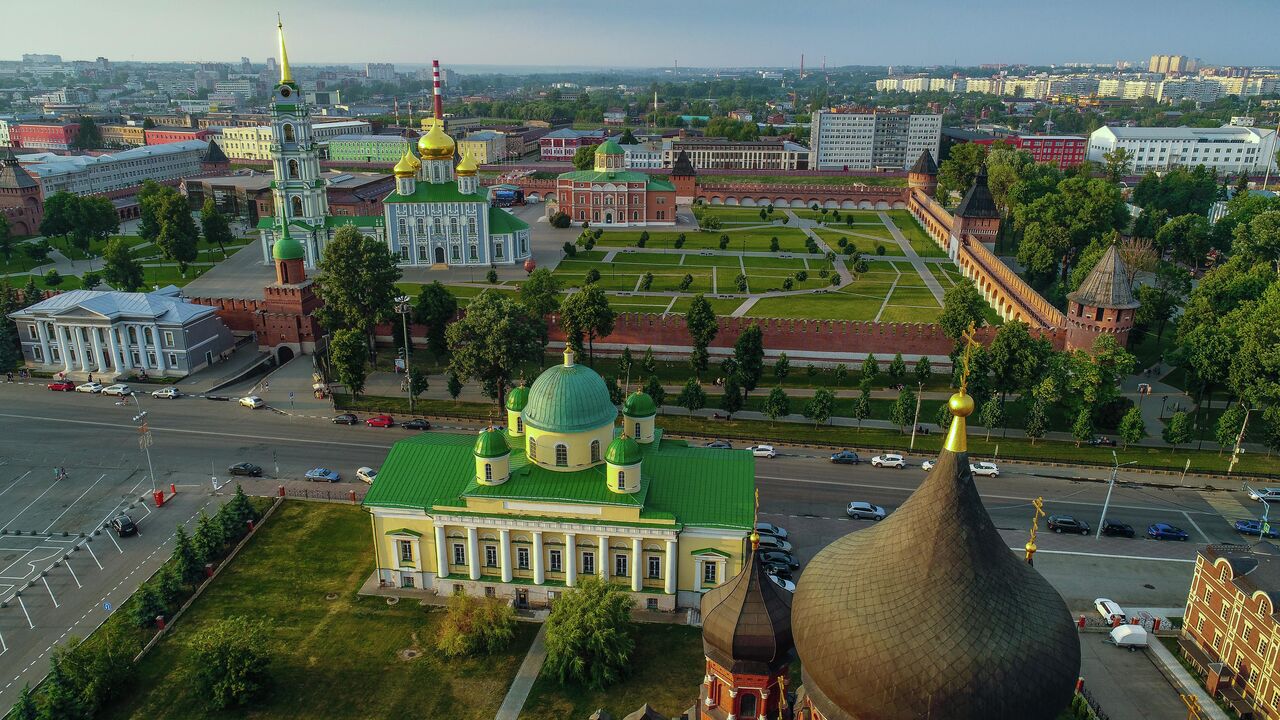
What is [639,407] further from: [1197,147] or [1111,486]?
[1197,147]

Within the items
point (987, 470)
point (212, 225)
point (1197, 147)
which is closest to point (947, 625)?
point (987, 470)

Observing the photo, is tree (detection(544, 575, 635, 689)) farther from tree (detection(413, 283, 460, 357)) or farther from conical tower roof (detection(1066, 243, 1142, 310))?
conical tower roof (detection(1066, 243, 1142, 310))

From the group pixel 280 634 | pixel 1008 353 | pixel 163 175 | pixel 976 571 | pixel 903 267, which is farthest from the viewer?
pixel 163 175

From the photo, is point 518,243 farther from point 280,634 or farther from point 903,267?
point 280,634

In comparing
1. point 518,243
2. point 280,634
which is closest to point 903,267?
point 518,243

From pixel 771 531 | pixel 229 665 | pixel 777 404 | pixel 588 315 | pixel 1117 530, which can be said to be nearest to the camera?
pixel 229 665

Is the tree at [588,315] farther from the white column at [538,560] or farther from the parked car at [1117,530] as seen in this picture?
the parked car at [1117,530]
